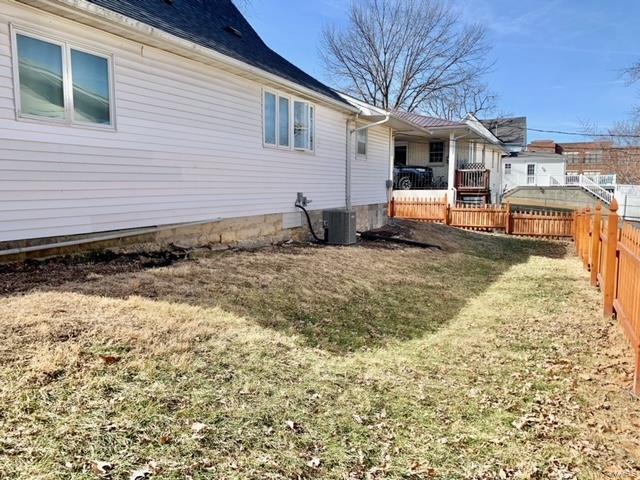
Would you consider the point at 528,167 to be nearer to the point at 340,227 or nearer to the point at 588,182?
the point at 588,182

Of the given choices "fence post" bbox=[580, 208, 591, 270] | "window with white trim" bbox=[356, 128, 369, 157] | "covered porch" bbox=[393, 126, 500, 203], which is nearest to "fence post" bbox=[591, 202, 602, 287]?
"fence post" bbox=[580, 208, 591, 270]

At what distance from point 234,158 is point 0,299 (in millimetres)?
5188

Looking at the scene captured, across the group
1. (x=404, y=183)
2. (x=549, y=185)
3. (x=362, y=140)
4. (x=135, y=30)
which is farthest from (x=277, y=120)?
(x=549, y=185)

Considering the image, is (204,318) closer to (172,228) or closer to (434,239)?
Result: (172,228)

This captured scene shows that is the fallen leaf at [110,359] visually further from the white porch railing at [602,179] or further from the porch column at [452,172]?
the white porch railing at [602,179]

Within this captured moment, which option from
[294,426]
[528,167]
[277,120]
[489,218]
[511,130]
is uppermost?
[511,130]

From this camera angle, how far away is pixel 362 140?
14367 mm

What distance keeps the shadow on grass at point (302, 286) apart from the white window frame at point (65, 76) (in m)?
1.78

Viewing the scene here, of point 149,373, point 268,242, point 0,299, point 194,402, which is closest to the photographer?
point 194,402

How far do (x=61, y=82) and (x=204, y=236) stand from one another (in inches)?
132

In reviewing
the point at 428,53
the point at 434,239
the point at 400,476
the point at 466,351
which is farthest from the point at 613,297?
the point at 428,53

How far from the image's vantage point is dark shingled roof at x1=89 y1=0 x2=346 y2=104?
6.83 meters

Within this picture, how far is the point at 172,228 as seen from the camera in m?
7.43

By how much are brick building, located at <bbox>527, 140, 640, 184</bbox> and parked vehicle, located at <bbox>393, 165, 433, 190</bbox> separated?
21670 mm
